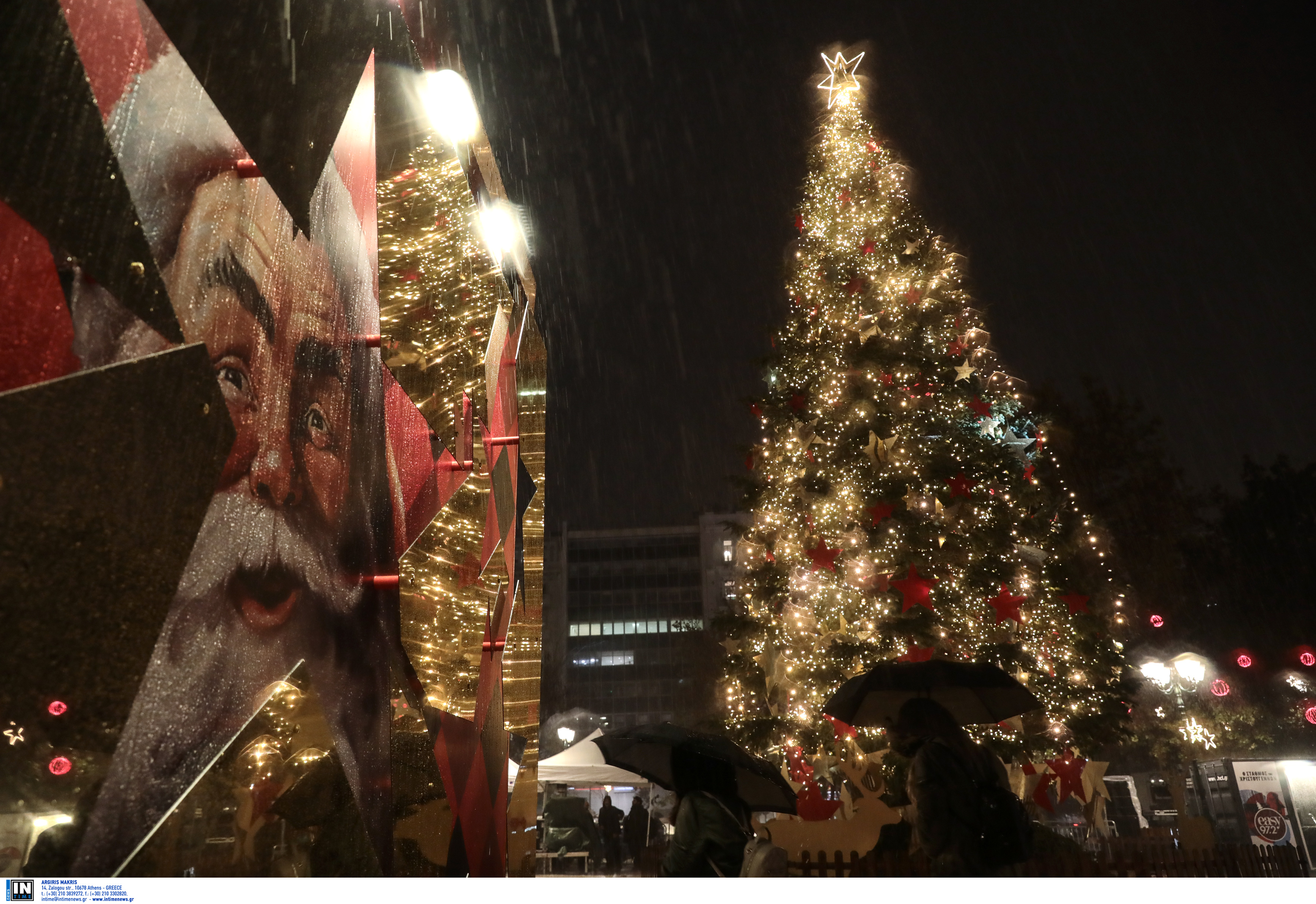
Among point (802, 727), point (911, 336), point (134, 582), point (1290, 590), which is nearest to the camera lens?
point (134, 582)

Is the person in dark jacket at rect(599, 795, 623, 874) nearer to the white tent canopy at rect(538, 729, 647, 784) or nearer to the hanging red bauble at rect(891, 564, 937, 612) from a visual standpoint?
the white tent canopy at rect(538, 729, 647, 784)

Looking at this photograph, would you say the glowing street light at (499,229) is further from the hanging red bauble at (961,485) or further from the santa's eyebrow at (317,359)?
the hanging red bauble at (961,485)

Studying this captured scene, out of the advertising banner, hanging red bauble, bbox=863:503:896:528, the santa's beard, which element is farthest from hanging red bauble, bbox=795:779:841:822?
the santa's beard

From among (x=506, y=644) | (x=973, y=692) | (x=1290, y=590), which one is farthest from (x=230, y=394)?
(x=1290, y=590)

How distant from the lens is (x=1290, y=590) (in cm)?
2055

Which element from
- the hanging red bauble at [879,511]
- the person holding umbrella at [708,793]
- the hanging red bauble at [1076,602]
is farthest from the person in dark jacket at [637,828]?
the person holding umbrella at [708,793]

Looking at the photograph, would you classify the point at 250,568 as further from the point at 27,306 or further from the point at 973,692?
the point at 973,692

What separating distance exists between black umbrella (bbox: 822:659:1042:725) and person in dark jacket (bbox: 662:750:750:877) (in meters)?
1.77

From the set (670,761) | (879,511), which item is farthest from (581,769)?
(670,761)

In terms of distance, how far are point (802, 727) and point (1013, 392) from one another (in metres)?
6.25

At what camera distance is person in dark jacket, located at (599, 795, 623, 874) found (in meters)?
16.2

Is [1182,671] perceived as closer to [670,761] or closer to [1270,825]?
[1270,825]

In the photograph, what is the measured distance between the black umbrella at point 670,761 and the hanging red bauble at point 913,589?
5.17 m

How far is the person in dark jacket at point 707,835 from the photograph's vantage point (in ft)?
13.3
